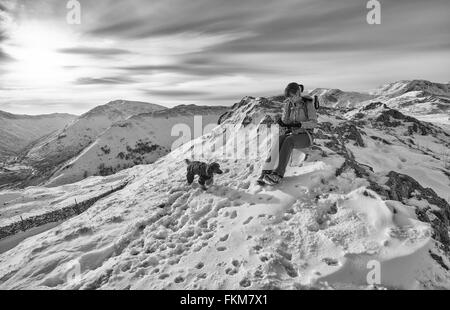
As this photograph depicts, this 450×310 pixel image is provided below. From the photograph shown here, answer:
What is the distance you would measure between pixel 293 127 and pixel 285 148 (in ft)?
2.90

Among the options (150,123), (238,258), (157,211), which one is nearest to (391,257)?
(238,258)

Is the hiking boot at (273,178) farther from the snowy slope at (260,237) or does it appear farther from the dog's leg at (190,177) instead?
the dog's leg at (190,177)

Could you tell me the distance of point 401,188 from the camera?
399 inches

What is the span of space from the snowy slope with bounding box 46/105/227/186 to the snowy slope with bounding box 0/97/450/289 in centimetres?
10726

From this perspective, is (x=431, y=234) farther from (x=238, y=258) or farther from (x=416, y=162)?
(x=416, y=162)

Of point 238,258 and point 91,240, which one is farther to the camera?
point 91,240

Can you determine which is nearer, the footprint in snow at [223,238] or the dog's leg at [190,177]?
the footprint in snow at [223,238]

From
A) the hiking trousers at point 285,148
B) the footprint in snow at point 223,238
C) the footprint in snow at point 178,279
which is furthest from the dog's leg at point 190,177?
the footprint in snow at point 178,279

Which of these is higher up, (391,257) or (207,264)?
(391,257)

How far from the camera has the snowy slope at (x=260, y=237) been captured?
702 cm

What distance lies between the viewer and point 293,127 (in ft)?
35.7
